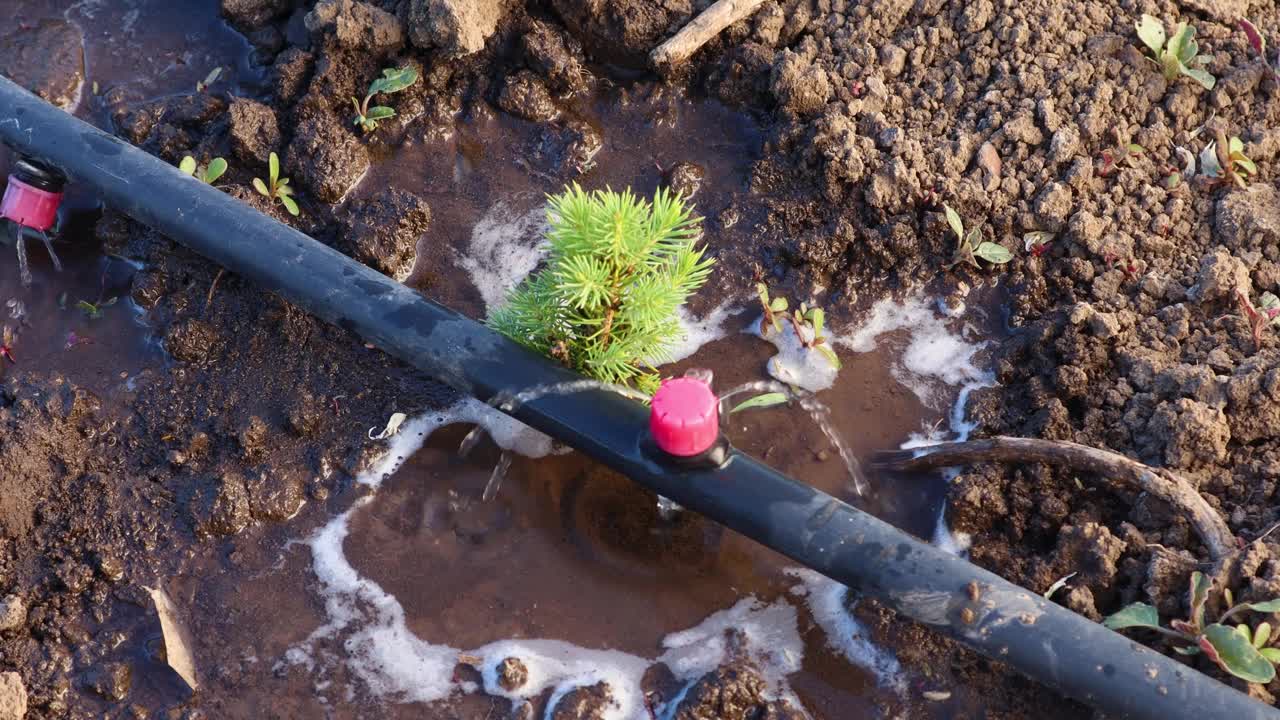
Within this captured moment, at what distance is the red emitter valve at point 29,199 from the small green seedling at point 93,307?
0.26 m

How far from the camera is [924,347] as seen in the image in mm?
3695

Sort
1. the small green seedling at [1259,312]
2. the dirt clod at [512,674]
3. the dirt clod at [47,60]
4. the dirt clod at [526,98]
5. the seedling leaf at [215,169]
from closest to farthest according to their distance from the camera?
the dirt clod at [512,674] → the small green seedling at [1259,312] → the seedling leaf at [215,169] → the dirt clod at [526,98] → the dirt clod at [47,60]

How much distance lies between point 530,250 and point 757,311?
0.90 m

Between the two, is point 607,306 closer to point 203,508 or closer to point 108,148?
point 203,508

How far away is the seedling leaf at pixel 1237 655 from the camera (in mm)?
2686

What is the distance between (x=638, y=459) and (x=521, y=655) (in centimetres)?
72

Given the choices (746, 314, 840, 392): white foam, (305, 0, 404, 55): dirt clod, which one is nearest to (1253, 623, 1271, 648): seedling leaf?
(746, 314, 840, 392): white foam

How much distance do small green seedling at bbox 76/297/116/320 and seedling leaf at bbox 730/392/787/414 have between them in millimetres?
2369

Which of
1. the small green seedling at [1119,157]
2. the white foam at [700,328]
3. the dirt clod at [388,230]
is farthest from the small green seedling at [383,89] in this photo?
the small green seedling at [1119,157]

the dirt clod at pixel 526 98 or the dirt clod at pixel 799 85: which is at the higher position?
the dirt clod at pixel 799 85

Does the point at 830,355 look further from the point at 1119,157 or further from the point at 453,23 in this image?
the point at 453,23

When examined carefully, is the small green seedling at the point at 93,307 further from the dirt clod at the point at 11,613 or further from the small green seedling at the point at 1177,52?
the small green seedling at the point at 1177,52

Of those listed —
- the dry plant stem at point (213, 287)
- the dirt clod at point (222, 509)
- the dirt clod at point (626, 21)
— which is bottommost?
the dirt clod at point (222, 509)

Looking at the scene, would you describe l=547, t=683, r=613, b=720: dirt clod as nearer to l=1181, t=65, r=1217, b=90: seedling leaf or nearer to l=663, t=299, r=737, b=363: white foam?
l=663, t=299, r=737, b=363: white foam
